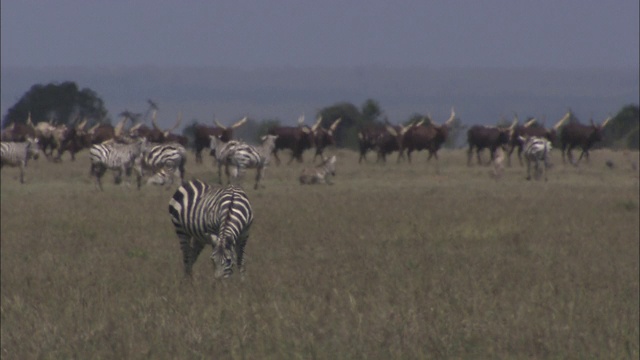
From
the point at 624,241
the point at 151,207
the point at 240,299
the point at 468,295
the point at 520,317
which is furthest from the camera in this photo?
the point at 151,207

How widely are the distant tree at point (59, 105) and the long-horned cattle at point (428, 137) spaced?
40262mm

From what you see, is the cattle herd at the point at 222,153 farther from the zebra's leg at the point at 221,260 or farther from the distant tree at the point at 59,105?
the distant tree at the point at 59,105

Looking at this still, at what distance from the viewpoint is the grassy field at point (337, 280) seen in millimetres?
7098

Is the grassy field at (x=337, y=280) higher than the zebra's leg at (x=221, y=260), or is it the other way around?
the zebra's leg at (x=221, y=260)

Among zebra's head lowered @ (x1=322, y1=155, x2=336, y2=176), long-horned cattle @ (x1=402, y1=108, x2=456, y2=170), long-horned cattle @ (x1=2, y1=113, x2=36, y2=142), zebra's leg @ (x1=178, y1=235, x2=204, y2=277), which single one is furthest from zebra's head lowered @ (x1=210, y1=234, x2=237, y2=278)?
long-horned cattle @ (x1=2, y1=113, x2=36, y2=142)

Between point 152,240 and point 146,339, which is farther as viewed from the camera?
point 152,240

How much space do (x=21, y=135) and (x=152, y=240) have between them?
42.1m

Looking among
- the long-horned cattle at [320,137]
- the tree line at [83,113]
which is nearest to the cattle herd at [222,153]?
the long-horned cattle at [320,137]

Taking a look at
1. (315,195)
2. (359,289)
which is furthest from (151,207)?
(359,289)

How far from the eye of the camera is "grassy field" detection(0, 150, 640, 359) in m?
7.10

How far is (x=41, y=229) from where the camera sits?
63.7ft

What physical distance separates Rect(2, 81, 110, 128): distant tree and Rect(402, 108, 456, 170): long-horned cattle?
40.3 m

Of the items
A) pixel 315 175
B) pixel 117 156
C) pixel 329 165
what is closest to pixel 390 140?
pixel 329 165

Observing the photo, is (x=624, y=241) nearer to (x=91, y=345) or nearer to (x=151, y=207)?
(x=151, y=207)
